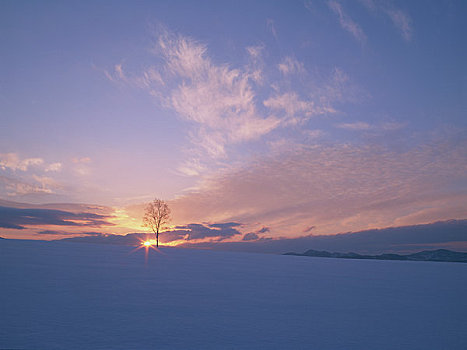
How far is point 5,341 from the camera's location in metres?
6.04

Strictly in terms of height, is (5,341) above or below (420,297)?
above

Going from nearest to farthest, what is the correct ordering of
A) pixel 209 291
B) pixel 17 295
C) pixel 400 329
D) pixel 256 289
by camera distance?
pixel 400 329 < pixel 17 295 < pixel 209 291 < pixel 256 289

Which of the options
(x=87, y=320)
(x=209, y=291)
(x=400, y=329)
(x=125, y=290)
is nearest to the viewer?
(x=87, y=320)

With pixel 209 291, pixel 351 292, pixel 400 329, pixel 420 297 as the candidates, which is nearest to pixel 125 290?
pixel 209 291

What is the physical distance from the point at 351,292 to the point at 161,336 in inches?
460

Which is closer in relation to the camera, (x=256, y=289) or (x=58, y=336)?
(x=58, y=336)

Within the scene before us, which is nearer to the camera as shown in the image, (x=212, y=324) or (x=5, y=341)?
(x=5, y=341)

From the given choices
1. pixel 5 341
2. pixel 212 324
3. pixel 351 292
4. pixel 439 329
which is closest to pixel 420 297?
pixel 351 292

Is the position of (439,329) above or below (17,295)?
below

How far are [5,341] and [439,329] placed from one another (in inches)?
442

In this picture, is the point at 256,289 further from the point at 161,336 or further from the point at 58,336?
the point at 58,336

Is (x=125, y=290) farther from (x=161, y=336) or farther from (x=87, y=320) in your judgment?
(x=161, y=336)

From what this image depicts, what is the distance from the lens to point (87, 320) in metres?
7.87

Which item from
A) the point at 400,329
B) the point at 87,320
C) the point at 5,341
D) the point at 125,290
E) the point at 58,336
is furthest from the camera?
the point at 125,290
